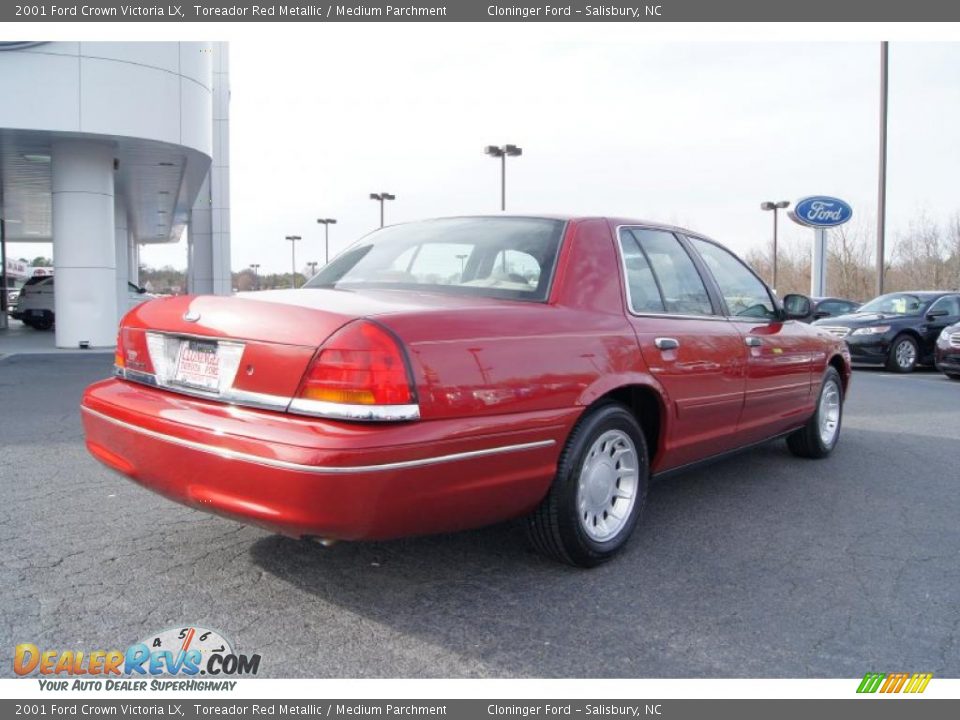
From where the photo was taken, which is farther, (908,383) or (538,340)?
(908,383)

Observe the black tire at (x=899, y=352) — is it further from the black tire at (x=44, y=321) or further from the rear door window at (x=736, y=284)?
the black tire at (x=44, y=321)

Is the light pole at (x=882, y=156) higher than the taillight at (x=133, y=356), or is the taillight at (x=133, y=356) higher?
the light pole at (x=882, y=156)

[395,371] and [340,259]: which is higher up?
[340,259]

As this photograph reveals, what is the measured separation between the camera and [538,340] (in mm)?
3092

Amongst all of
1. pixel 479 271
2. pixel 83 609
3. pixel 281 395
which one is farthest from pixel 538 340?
pixel 83 609

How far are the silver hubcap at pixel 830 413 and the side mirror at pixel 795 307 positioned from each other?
962mm

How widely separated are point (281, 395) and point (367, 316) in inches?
15.9

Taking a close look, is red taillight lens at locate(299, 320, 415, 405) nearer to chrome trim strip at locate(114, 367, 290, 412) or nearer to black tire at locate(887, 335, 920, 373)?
chrome trim strip at locate(114, 367, 290, 412)

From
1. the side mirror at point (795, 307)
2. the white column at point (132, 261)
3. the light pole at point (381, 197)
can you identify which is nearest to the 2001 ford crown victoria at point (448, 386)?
the side mirror at point (795, 307)

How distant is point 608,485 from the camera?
3.52 metres

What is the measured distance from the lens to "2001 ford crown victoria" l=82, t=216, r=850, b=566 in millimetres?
2596

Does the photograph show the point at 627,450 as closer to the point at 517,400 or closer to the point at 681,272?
the point at 517,400

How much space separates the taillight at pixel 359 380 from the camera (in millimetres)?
2588

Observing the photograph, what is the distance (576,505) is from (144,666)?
171cm
